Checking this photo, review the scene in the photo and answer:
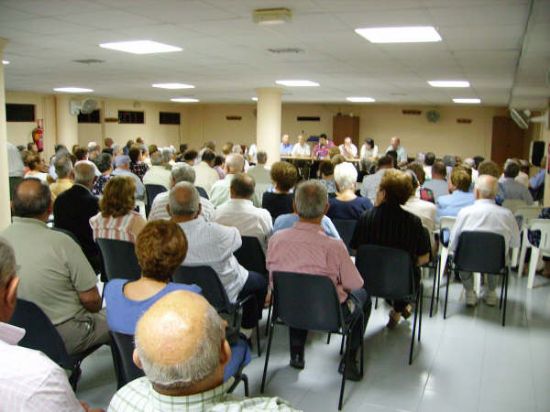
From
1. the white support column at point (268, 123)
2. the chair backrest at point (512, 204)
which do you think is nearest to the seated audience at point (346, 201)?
the chair backrest at point (512, 204)

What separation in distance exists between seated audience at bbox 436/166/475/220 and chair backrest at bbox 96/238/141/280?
338cm

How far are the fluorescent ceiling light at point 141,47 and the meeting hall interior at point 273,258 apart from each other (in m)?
0.07

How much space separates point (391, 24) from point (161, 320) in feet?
12.9

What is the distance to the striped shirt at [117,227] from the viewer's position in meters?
3.63

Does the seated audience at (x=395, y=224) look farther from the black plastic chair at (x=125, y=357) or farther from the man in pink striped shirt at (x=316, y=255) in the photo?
the black plastic chair at (x=125, y=357)

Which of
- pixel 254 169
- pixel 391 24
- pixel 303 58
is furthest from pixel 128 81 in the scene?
pixel 391 24

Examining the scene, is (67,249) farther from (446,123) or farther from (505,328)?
(446,123)

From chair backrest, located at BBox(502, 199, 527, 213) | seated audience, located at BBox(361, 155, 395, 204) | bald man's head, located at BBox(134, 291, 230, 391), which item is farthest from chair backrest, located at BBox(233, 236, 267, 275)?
chair backrest, located at BBox(502, 199, 527, 213)

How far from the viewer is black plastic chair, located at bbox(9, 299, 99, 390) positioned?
219 cm

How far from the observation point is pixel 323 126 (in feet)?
60.8

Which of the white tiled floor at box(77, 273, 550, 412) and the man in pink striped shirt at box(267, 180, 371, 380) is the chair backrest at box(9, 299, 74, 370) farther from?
the man in pink striped shirt at box(267, 180, 371, 380)

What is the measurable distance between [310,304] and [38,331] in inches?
57.1

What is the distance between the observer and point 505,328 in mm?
4211

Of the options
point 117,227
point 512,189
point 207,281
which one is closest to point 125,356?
point 207,281
